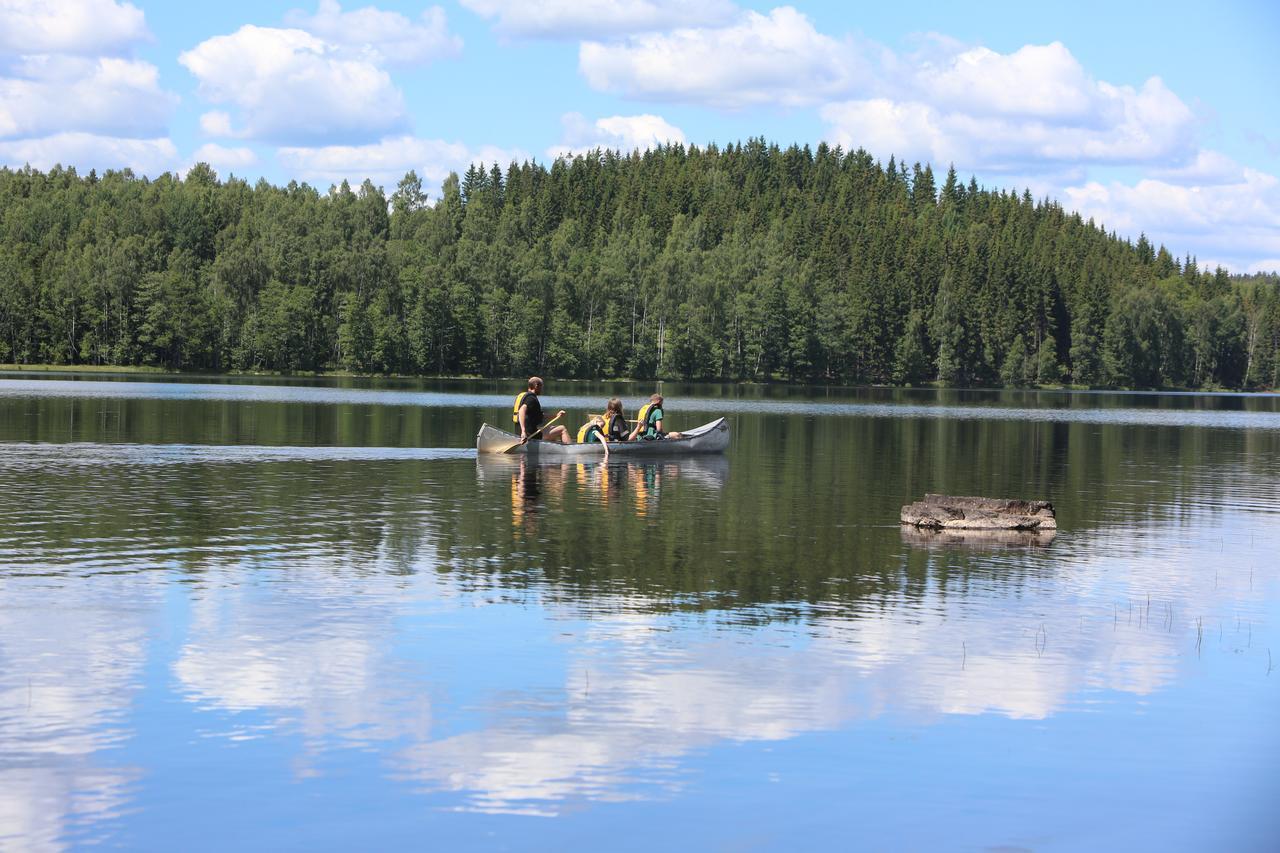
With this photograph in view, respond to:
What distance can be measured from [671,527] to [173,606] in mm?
12474

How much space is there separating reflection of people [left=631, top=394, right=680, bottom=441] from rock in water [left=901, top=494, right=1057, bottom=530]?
61.6ft

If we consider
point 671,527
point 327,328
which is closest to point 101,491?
point 671,527

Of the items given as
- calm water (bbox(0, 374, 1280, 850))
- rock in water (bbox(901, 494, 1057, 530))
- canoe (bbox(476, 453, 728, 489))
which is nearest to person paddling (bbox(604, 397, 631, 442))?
canoe (bbox(476, 453, 728, 489))

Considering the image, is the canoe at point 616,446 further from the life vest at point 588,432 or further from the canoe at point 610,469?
the life vest at point 588,432

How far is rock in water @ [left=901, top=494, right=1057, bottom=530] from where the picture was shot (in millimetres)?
29797

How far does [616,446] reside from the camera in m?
47.5

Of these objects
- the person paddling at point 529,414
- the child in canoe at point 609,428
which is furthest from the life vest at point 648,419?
the person paddling at point 529,414

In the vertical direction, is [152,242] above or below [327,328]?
above

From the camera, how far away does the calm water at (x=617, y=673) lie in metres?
11.7

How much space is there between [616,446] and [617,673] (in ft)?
104

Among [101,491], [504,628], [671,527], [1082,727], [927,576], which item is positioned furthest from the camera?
[101,491]

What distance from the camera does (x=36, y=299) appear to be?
537ft

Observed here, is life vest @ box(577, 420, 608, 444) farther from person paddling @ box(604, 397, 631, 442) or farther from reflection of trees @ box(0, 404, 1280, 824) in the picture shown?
reflection of trees @ box(0, 404, 1280, 824)

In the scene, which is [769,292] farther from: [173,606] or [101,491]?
[173,606]
